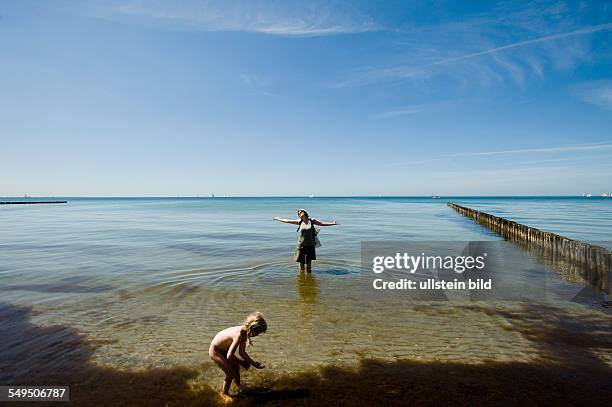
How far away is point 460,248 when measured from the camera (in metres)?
23.7

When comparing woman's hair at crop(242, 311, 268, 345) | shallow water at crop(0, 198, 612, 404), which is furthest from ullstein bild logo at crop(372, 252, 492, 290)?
woman's hair at crop(242, 311, 268, 345)

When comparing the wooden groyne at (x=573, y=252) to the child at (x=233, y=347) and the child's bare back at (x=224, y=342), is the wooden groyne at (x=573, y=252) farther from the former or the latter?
the child's bare back at (x=224, y=342)

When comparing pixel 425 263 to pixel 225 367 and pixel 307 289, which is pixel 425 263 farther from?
pixel 225 367

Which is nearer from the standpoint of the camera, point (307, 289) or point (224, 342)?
point (224, 342)

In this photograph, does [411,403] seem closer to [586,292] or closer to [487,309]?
[487,309]

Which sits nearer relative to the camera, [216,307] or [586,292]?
[216,307]

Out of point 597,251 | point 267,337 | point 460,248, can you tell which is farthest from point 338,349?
point 460,248

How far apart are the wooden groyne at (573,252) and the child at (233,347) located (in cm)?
1255

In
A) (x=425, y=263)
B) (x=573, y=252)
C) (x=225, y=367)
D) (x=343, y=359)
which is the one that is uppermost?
(x=573, y=252)

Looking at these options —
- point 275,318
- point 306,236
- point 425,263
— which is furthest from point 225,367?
point 425,263

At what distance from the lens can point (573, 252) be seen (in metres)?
16.4

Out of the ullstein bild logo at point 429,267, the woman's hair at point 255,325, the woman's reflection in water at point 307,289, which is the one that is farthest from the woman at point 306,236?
the woman's hair at point 255,325

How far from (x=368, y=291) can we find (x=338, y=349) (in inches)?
197

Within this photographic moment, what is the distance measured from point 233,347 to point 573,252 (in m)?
16.9
